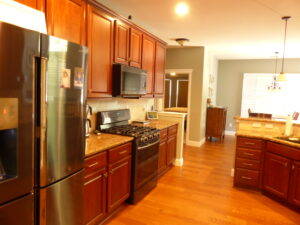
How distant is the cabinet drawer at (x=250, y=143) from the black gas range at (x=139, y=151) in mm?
1303

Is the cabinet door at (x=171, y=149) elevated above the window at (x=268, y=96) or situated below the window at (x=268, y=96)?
below

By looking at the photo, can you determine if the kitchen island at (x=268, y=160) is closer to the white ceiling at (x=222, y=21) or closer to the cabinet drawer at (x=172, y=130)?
the cabinet drawer at (x=172, y=130)

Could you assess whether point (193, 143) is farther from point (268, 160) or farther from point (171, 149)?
point (268, 160)

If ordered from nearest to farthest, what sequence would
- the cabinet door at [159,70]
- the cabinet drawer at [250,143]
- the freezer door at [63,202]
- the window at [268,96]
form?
the freezer door at [63,202] < the cabinet drawer at [250,143] < the cabinet door at [159,70] < the window at [268,96]

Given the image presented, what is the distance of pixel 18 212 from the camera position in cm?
134

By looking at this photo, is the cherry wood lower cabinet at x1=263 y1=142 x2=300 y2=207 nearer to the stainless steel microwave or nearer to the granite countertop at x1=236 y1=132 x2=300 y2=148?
the granite countertop at x1=236 y1=132 x2=300 y2=148

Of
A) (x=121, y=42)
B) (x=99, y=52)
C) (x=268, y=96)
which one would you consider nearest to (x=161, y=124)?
(x=121, y=42)

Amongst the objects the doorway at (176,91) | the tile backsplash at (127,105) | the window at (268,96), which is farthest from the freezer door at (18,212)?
the doorway at (176,91)

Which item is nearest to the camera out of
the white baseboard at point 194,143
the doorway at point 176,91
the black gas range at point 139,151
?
the black gas range at point 139,151

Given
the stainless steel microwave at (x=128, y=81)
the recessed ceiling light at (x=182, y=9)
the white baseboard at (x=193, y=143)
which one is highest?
the recessed ceiling light at (x=182, y=9)

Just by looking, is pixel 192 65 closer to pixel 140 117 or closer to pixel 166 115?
pixel 166 115

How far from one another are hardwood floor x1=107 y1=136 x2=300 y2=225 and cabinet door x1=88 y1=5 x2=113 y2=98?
1.52 m

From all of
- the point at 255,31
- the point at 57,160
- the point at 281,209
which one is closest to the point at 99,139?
the point at 57,160

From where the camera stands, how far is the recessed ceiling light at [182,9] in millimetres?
3121
